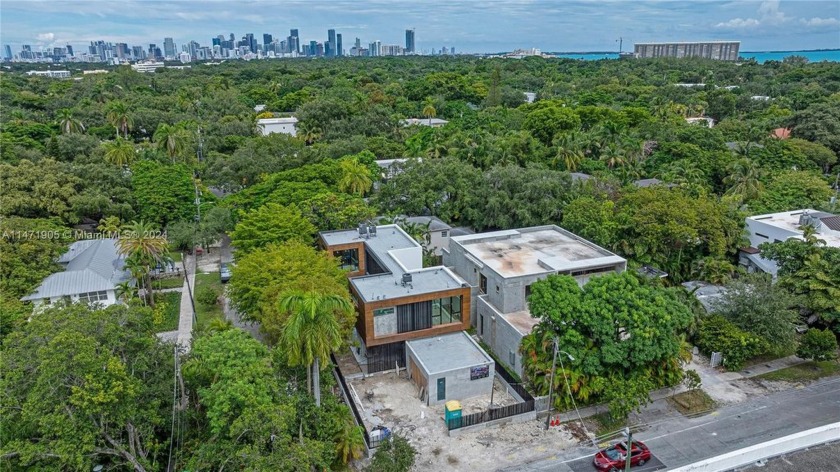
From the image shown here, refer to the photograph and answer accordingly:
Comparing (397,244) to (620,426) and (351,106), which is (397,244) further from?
(351,106)

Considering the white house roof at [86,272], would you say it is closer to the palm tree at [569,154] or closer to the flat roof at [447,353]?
the flat roof at [447,353]

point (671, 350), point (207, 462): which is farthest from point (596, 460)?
point (207, 462)

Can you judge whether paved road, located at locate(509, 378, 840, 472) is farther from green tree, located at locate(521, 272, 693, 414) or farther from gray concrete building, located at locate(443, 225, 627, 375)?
gray concrete building, located at locate(443, 225, 627, 375)

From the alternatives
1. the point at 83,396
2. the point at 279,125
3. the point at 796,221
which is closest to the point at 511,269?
the point at 83,396

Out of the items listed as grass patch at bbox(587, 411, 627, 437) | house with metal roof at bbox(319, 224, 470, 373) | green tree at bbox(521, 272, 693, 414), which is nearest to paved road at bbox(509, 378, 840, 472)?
grass patch at bbox(587, 411, 627, 437)

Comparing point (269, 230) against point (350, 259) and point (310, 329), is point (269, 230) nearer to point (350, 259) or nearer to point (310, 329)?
point (350, 259)
